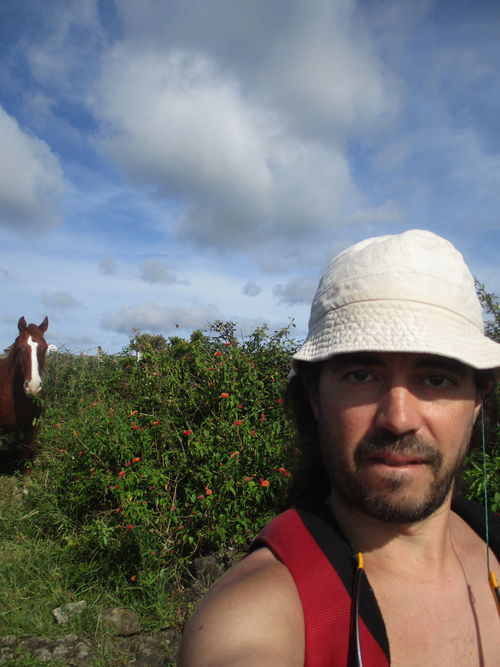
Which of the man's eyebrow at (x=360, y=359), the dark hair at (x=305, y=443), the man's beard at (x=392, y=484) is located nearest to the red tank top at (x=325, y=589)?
the man's beard at (x=392, y=484)

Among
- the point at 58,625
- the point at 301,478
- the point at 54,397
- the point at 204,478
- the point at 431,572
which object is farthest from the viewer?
the point at 54,397

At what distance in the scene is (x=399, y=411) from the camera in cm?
127

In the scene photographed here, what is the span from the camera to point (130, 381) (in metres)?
5.77

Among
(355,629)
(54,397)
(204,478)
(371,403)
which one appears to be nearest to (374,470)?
(371,403)

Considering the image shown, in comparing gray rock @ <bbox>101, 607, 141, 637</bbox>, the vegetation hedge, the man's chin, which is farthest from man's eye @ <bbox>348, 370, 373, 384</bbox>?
gray rock @ <bbox>101, 607, 141, 637</bbox>

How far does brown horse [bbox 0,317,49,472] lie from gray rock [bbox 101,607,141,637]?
4.11 m

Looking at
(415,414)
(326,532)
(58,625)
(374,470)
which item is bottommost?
(58,625)

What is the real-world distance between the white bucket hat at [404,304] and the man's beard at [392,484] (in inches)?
9.3

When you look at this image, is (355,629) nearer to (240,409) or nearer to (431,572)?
(431,572)

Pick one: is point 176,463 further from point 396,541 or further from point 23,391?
point 23,391

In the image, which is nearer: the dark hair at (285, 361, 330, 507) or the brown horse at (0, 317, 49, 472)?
the dark hair at (285, 361, 330, 507)

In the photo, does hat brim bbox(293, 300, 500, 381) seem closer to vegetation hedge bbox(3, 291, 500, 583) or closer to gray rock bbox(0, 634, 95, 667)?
vegetation hedge bbox(3, 291, 500, 583)

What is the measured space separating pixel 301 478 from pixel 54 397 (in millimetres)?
8445

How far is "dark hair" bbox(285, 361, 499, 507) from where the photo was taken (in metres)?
1.61
